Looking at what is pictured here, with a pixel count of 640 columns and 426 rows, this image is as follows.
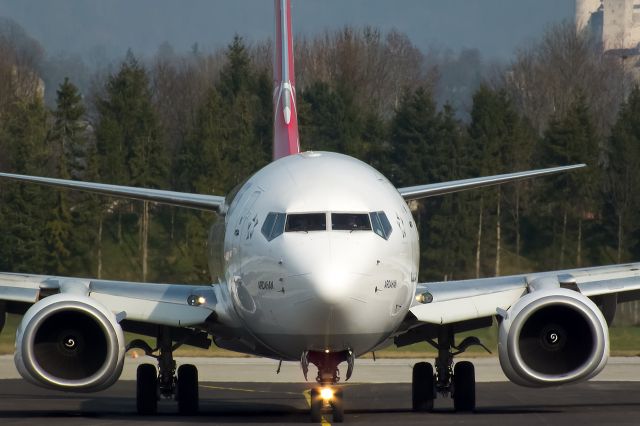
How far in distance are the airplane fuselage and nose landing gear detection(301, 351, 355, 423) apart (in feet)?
0.63

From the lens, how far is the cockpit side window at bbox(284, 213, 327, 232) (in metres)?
18.9

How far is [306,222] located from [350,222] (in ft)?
1.75

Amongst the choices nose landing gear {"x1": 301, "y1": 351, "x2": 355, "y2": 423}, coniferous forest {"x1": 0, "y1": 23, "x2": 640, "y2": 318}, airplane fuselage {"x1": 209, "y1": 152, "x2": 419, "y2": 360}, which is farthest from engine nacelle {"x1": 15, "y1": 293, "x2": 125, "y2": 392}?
coniferous forest {"x1": 0, "y1": 23, "x2": 640, "y2": 318}

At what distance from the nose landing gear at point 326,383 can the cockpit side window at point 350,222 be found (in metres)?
1.72

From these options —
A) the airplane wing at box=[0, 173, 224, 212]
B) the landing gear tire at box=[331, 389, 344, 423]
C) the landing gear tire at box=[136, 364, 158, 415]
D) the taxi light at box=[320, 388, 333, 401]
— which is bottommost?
the landing gear tire at box=[331, 389, 344, 423]

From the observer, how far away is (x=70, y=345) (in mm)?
20766

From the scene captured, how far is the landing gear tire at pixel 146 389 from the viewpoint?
2272 centimetres

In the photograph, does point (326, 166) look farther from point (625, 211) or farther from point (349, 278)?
point (625, 211)

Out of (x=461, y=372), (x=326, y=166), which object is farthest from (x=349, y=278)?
(x=461, y=372)

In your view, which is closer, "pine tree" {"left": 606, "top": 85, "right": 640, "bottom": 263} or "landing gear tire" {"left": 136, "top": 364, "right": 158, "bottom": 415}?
"landing gear tire" {"left": 136, "top": 364, "right": 158, "bottom": 415}

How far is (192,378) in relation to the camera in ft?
76.4

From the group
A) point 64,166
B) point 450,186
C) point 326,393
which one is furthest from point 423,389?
point 64,166

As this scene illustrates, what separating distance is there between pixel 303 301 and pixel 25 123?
59511 mm

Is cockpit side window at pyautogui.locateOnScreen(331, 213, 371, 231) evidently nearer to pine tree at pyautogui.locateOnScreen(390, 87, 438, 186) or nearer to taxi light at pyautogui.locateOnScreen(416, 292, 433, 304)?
taxi light at pyautogui.locateOnScreen(416, 292, 433, 304)
